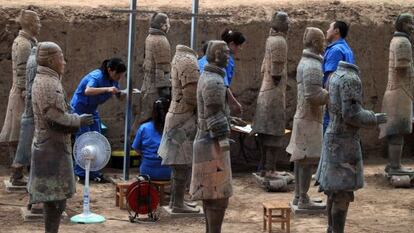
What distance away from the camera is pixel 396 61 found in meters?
13.0

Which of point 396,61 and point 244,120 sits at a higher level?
point 396,61

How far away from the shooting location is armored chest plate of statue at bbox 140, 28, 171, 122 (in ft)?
40.8

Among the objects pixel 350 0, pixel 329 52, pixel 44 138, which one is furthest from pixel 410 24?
pixel 44 138

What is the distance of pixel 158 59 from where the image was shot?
12.5 m

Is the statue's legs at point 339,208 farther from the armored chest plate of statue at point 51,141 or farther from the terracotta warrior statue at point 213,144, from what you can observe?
the armored chest plate of statue at point 51,141

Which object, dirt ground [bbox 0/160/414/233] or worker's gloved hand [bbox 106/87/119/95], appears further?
worker's gloved hand [bbox 106/87/119/95]

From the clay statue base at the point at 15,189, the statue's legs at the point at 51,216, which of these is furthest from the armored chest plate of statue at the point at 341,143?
the clay statue base at the point at 15,189

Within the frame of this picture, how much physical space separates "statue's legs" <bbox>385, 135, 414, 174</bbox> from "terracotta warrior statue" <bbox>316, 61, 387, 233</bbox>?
151 inches

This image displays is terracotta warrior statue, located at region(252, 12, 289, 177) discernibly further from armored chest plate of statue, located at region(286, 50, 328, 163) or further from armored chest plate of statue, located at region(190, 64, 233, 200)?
armored chest plate of statue, located at region(190, 64, 233, 200)

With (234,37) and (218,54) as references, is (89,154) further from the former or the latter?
(234,37)

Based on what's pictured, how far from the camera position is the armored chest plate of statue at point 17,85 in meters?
11.9

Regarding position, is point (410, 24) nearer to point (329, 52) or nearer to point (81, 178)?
point (329, 52)

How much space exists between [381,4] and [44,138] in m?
8.02

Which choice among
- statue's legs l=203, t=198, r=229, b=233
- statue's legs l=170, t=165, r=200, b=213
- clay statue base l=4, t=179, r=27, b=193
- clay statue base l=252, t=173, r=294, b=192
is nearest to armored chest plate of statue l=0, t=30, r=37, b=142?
clay statue base l=4, t=179, r=27, b=193
